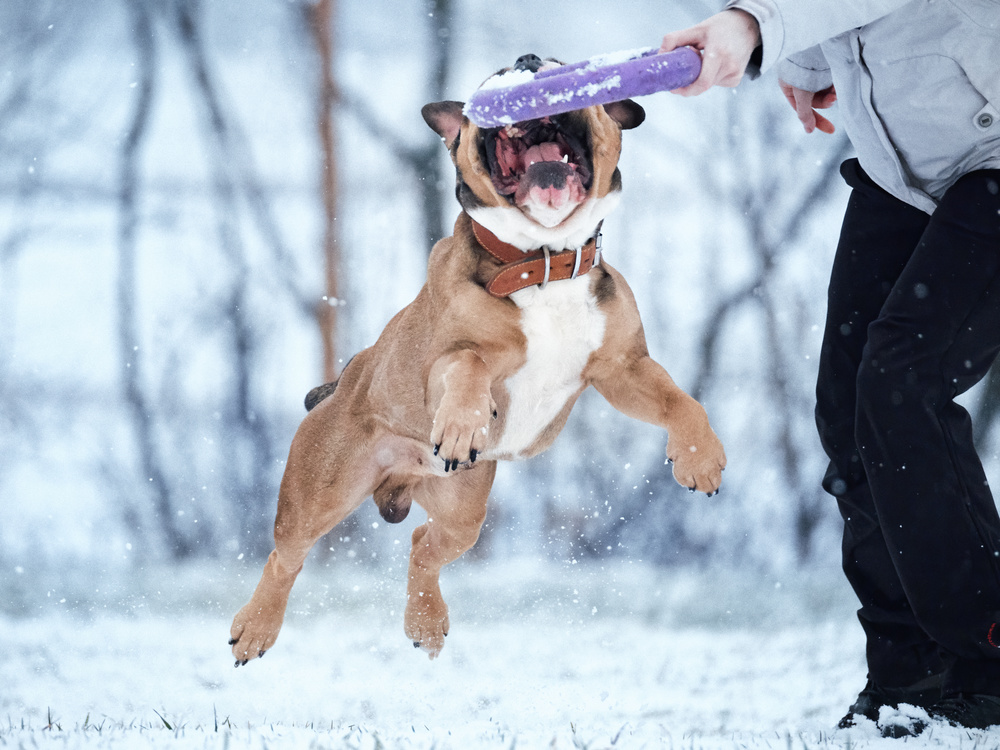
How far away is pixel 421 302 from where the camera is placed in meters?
2.96

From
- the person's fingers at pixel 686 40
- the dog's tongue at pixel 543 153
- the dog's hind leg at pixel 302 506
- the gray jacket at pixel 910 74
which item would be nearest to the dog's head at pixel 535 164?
the dog's tongue at pixel 543 153

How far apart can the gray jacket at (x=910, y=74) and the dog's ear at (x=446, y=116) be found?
1.05 metres

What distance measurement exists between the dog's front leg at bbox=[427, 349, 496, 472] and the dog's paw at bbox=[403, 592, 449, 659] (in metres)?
1.30

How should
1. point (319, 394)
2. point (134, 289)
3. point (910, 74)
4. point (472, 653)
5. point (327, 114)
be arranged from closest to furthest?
point (910, 74), point (319, 394), point (472, 653), point (134, 289), point (327, 114)

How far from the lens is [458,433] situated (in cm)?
228

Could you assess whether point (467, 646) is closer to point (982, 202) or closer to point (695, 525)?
point (695, 525)

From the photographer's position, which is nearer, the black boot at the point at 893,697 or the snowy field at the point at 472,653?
the black boot at the point at 893,697

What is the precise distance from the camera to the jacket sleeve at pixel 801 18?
195 cm

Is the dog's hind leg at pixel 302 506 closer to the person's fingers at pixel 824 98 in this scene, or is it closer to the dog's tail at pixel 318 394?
the dog's tail at pixel 318 394

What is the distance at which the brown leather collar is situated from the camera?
2.62 m

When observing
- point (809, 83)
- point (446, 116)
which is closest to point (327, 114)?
point (446, 116)

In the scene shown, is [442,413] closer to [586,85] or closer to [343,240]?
[586,85]

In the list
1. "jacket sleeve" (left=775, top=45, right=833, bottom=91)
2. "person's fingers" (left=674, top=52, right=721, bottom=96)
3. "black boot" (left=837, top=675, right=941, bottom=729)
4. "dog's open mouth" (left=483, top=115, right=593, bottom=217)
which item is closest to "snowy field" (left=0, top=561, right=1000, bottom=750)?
"black boot" (left=837, top=675, right=941, bottom=729)

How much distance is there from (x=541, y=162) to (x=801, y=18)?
79cm
